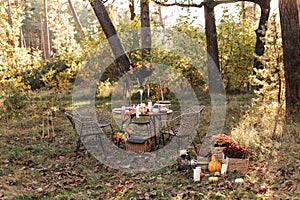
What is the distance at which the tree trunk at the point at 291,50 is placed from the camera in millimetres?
7121

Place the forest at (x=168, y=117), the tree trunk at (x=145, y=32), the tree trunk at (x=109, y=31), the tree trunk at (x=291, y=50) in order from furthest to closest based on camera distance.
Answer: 1. the tree trunk at (x=145, y=32)
2. the tree trunk at (x=109, y=31)
3. the tree trunk at (x=291, y=50)
4. the forest at (x=168, y=117)

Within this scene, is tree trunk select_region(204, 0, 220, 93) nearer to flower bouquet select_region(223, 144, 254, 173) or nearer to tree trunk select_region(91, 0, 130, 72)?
tree trunk select_region(91, 0, 130, 72)

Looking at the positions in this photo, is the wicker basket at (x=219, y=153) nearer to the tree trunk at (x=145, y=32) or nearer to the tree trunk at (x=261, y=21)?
the tree trunk at (x=261, y=21)

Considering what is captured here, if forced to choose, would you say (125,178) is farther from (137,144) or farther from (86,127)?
(86,127)

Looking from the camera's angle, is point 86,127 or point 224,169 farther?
point 86,127

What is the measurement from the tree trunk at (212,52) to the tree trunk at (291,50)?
3.64 metres

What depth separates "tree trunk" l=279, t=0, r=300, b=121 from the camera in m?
7.12

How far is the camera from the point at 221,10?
11797 millimetres

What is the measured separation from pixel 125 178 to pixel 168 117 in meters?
4.06

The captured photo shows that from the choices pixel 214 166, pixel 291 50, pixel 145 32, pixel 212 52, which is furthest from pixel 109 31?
pixel 214 166

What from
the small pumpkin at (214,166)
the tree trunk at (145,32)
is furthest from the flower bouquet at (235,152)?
the tree trunk at (145,32)

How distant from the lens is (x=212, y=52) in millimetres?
11281

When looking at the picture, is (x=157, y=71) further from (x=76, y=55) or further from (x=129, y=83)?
(x=76, y=55)

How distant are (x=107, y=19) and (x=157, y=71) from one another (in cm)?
231
